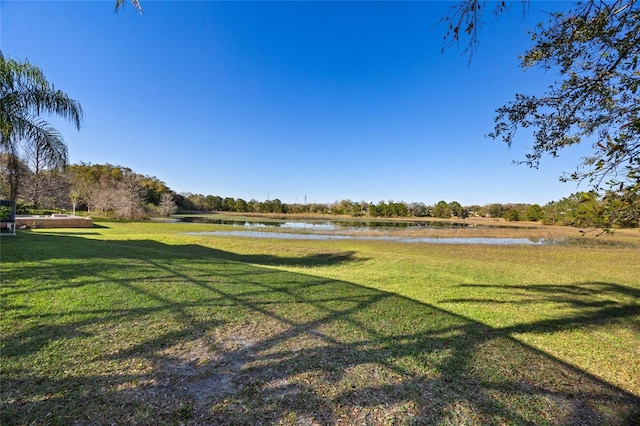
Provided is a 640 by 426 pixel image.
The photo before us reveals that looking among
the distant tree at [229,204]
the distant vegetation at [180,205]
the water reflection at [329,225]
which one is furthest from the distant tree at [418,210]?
the distant tree at [229,204]

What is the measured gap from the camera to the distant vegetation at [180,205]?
8.64 feet

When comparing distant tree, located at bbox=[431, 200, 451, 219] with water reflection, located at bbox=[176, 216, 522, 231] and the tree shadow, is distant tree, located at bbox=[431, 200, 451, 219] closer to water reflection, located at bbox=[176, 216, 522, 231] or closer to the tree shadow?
water reflection, located at bbox=[176, 216, 522, 231]

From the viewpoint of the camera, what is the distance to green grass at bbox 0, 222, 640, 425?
204 centimetres

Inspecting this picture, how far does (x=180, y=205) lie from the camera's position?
82.4 m

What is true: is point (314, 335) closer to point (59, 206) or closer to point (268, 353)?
point (268, 353)

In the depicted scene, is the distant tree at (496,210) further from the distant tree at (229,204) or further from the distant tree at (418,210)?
the distant tree at (229,204)

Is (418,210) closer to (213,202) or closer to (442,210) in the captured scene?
(442,210)

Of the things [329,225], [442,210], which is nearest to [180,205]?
[329,225]

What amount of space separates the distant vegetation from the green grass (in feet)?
5.34

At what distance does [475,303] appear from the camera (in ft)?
18.1

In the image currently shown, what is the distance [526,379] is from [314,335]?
211 cm

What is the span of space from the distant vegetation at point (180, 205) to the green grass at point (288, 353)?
5.34 ft

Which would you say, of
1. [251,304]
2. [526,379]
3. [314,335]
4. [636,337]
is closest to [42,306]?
[251,304]

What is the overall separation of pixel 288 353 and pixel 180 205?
294 ft
